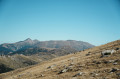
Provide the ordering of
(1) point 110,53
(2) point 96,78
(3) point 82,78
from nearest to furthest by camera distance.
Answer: (2) point 96,78
(3) point 82,78
(1) point 110,53

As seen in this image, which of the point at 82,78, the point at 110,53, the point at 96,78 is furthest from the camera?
the point at 110,53

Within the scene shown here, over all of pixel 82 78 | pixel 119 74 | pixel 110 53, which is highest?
pixel 110 53

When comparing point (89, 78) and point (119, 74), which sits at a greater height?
point (119, 74)

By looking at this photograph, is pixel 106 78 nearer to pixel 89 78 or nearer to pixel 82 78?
pixel 89 78

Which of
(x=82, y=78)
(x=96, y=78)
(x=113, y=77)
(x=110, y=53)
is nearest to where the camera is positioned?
(x=113, y=77)

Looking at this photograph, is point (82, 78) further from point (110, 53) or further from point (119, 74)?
point (110, 53)

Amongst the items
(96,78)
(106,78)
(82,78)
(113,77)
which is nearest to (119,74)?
(113,77)

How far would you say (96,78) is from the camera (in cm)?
1630

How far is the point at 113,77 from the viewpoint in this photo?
15.1 metres

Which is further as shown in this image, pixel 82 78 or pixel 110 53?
pixel 110 53

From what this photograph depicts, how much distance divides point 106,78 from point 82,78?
4.00 m

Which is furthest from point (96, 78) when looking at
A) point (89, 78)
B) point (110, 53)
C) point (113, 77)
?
point (110, 53)

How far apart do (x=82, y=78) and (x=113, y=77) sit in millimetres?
4852

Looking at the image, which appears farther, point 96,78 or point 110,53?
point 110,53
